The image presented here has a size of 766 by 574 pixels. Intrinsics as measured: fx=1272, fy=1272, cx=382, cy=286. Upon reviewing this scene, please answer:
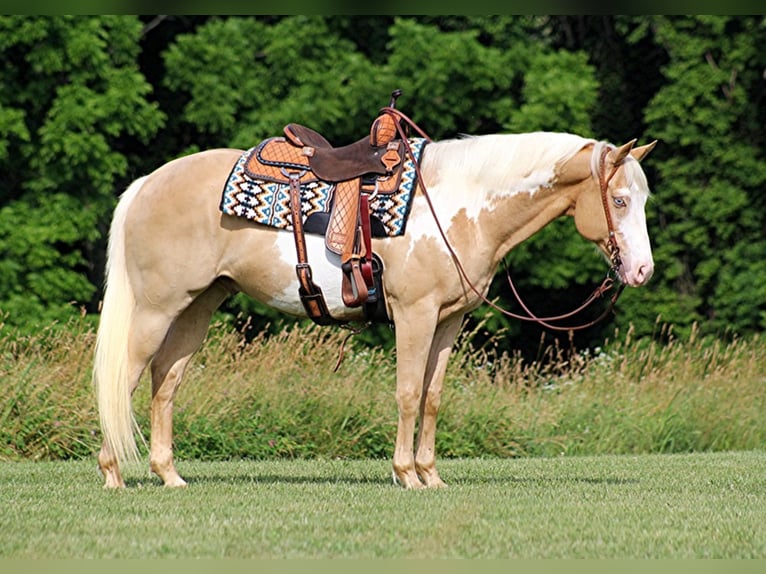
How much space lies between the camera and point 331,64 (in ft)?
69.9

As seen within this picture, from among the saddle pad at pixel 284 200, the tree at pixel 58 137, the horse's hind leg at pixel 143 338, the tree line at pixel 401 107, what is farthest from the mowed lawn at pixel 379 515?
the tree line at pixel 401 107

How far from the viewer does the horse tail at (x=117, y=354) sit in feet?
25.9

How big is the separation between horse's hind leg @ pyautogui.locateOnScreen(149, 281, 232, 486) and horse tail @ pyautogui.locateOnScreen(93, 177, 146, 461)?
7.7 inches

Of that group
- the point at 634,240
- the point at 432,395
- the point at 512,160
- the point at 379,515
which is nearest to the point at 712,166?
the point at 512,160

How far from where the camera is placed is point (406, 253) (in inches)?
310

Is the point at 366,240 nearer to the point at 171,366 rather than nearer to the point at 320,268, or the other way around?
the point at 320,268

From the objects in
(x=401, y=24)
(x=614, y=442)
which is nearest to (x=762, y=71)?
(x=401, y=24)

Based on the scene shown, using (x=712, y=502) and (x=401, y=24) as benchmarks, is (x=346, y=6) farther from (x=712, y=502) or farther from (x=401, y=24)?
(x=401, y=24)

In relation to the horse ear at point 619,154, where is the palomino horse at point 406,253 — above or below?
below

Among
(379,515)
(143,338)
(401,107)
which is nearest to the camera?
(379,515)

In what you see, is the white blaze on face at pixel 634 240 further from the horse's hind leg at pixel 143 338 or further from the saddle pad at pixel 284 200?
the horse's hind leg at pixel 143 338

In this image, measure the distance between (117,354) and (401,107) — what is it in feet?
45.2

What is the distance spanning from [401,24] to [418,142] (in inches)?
515

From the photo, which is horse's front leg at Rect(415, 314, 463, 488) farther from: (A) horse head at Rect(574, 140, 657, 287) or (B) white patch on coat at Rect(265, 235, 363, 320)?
(A) horse head at Rect(574, 140, 657, 287)
